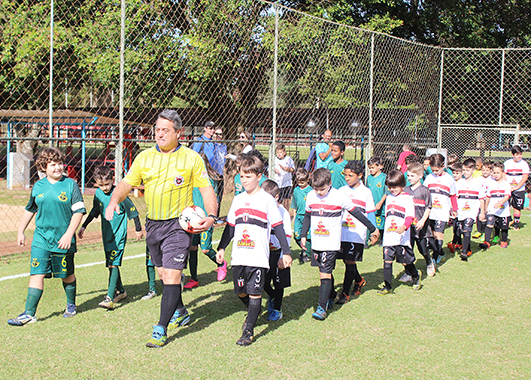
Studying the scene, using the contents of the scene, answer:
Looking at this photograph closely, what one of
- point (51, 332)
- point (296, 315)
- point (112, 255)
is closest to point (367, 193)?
point (296, 315)

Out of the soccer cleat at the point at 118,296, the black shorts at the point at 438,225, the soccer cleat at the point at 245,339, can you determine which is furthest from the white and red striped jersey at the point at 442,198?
the soccer cleat at the point at 118,296

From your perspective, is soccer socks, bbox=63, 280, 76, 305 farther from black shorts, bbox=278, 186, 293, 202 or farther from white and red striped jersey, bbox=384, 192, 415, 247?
black shorts, bbox=278, 186, 293, 202

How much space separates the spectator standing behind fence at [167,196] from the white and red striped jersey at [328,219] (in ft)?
4.07

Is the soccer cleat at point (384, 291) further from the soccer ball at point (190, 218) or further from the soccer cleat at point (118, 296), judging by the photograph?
the soccer cleat at point (118, 296)

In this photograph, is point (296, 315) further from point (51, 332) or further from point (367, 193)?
point (51, 332)

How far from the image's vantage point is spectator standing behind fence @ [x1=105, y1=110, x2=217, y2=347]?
13.5 ft

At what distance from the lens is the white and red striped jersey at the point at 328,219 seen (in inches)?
194

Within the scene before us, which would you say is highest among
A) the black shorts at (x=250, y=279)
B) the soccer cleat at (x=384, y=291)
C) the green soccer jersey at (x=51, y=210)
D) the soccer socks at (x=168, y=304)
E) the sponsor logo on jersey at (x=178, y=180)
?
the sponsor logo on jersey at (x=178, y=180)

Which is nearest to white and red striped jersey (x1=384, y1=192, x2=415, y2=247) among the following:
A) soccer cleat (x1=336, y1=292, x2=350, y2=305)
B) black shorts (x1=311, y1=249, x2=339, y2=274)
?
soccer cleat (x1=336, y1=292, x2=350, y2=305)

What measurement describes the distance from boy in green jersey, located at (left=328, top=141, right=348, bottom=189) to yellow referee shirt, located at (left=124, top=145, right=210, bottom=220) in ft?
13.7

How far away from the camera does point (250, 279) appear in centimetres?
429

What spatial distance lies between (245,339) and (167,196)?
140 centimetres

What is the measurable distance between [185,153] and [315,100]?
7.79 meters

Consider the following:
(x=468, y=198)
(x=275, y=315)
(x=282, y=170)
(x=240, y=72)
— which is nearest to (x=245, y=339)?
(x=275, y=315)
